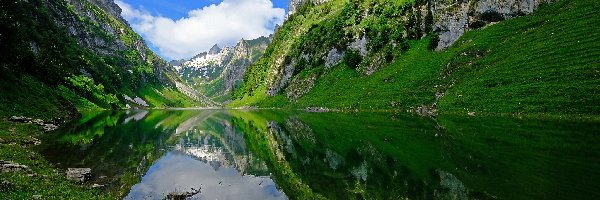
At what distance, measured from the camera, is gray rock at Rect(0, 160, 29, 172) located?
25016 millimetres

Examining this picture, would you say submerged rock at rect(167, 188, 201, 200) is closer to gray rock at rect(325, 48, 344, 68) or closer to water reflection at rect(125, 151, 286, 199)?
water reflection at rect(125, 151, 286, 199)

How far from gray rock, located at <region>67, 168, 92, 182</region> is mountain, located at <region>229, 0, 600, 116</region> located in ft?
186

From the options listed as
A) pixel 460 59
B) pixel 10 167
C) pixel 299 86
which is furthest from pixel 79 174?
pixel 299 86

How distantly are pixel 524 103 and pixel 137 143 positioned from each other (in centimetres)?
5783

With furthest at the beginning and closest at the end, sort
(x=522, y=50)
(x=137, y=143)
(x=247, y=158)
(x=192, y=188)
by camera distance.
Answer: (x=522, y=50) < (x=137, y=143) < (x=247, y=158) < (x=192, y=188)

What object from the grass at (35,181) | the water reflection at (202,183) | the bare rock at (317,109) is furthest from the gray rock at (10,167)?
the bare rock at (317,109)

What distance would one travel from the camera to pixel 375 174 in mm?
28328

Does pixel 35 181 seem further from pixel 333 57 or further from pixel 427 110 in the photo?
pixel 333 57

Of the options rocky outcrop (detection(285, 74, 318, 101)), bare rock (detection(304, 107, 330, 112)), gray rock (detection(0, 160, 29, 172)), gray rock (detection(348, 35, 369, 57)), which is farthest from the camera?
rocky outcrop (detection(285, 74, 318, 101))

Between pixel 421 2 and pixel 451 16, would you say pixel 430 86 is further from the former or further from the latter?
pixel 421 2

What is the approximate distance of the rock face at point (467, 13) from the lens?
91750 mm

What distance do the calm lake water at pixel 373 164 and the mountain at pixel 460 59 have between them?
1239 cm

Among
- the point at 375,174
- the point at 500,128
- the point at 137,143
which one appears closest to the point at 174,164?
the point at 137,143

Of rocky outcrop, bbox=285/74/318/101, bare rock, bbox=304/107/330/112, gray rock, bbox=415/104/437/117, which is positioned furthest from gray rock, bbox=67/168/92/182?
rocky outcrop, bbox=285/74/318/101
